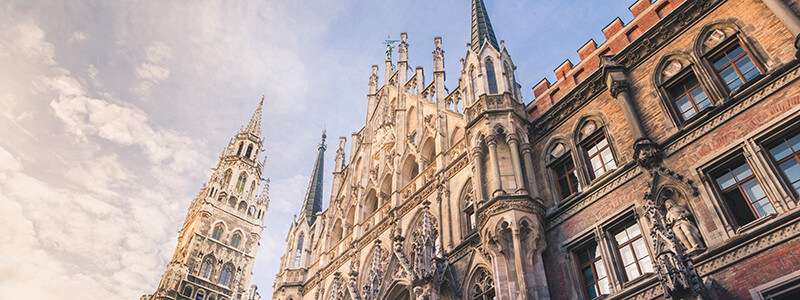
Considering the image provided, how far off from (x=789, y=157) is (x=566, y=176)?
552 centimetres

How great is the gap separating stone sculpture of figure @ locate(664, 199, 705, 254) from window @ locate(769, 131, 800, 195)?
71.9 inches

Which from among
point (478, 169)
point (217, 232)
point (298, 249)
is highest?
point (217, 232)

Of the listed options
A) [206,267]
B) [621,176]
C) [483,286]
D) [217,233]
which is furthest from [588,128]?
[217,233]

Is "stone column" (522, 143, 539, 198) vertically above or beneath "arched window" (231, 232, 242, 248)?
beneath

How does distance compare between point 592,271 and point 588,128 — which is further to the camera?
point 588,128

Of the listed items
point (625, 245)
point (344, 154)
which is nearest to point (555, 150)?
point (625, 245)

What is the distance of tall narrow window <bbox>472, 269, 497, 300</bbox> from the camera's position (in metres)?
14.7

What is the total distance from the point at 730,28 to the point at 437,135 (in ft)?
34.2

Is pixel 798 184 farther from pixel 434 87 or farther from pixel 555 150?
pixel 434 87

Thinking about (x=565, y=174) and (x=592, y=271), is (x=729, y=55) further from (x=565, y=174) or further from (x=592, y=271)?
(x=592, y=271)

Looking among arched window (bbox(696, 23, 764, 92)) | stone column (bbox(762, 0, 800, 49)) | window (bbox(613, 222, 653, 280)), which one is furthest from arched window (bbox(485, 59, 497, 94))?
stone column (bbox(762, 0, 800, 49))

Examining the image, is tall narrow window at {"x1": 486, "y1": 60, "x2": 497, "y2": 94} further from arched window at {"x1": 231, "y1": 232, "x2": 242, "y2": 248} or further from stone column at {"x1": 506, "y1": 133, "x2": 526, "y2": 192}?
arched window at {"x1": 231, "y1": 232, "x2": 242, "y2": 248}

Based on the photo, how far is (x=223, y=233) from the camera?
191ft

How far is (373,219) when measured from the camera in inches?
898
